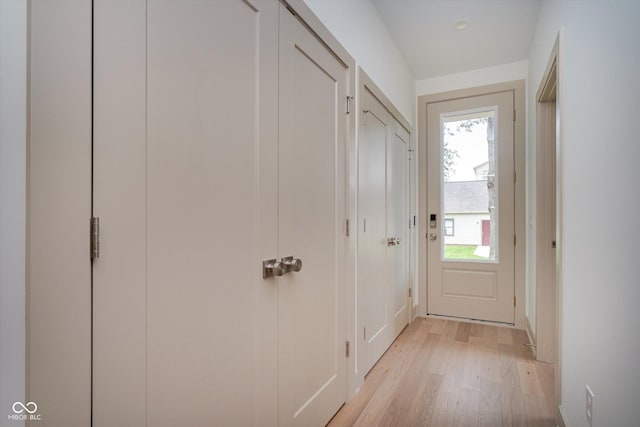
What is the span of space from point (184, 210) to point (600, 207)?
4.66 feet

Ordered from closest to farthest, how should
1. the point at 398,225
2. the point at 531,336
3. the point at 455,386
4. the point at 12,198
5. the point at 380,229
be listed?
the point at 12,198, the point at 455,386, the point at 380,229, the point at 531,336, the point at 398,225

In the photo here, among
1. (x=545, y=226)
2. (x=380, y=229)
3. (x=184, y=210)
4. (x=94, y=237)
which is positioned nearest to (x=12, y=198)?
(x=94, y=237)

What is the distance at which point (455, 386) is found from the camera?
7.09 ft

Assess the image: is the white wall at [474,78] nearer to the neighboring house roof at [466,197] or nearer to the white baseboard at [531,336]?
the neighboring house roof at [466,197]

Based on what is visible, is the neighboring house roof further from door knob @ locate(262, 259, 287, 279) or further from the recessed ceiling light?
door knob @ locate(262, 259, 287, 279)

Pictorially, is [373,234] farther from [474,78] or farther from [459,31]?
[474,78]

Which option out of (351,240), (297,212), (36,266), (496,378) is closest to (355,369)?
(351,240)

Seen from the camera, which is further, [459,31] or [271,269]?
[459,31]

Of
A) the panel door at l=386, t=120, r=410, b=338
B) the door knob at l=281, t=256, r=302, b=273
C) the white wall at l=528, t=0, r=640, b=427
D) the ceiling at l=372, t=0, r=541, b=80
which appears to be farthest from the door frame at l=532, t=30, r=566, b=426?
the door knob at l=281, t=256, r=302, b=273

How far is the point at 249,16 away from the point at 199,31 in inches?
10.9

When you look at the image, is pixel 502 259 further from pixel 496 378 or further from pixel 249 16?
pixel 249 16

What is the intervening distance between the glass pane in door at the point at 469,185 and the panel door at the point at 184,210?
2.79 m

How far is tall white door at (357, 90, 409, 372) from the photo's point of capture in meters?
2.22

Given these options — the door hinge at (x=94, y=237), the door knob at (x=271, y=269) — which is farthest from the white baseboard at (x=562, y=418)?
the door hinge at (x=94, y=237)
